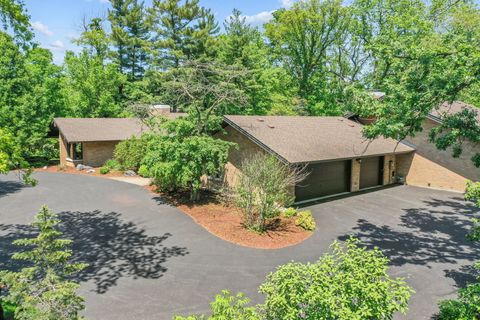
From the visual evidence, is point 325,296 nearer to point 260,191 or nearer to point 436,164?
point 260,191

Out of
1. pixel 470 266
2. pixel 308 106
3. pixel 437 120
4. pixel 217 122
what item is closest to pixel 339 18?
pixel 308 106

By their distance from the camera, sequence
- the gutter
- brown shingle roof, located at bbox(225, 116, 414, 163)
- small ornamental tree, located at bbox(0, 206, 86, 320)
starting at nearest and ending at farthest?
1. small ornamental tree, located at bbox(0, 206, 86, 320)
2. the gutter
3. brown shingle roof, located at bbox(225, 116, 414, 163)

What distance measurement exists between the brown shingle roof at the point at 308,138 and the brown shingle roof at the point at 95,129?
42.1ft

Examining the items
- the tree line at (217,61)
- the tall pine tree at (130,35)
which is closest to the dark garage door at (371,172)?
the tree line at (217,61)

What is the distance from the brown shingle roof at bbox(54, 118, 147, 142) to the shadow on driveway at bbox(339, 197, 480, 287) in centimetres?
2095

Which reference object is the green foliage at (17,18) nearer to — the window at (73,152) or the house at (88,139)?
the house at (88,139)

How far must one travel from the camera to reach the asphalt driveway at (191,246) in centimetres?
849

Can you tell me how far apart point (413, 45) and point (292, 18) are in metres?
26.6

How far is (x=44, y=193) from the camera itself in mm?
19234

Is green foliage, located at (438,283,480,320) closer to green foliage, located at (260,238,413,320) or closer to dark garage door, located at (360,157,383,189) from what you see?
green foliage, located at (260,238,413,320)

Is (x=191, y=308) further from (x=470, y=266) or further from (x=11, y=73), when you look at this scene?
(x=11, y=73)

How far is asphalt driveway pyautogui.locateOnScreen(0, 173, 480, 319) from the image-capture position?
27.9ft

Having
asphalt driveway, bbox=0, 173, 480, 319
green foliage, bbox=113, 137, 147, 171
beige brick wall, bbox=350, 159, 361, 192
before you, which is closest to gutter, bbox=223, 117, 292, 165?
asphalt driveway, bbox=0, 173, 480, 319

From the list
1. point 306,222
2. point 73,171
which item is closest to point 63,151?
point 73,171
